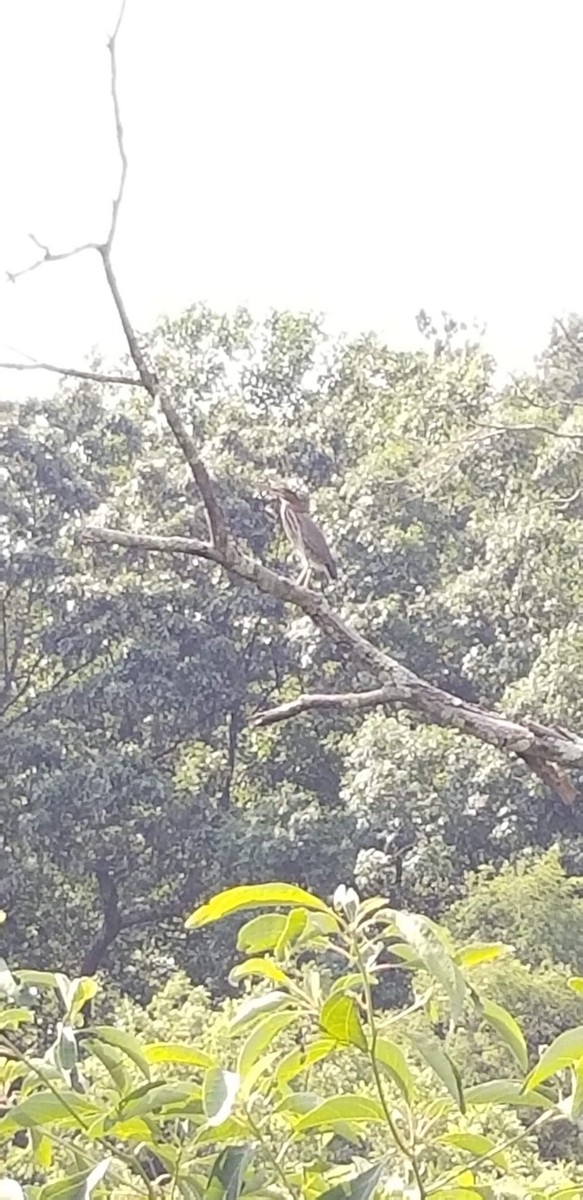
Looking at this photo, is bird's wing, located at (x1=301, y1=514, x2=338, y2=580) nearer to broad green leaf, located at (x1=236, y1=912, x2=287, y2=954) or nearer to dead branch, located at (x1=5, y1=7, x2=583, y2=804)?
dead branch, located at (x1=5, y1=7, x2=583, y2=804)

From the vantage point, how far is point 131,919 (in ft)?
26.1

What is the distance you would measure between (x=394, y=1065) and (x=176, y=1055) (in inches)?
3.3

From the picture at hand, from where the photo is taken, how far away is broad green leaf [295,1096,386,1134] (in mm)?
539

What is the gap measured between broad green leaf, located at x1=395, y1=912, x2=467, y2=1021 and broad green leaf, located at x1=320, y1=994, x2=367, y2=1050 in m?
0.04

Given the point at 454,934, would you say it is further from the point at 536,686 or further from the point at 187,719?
the point at 187,719

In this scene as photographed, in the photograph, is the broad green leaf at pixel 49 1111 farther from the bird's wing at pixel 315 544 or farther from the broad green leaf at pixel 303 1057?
the bird's wing at pixel 315 544

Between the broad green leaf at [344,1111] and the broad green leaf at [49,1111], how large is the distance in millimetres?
86

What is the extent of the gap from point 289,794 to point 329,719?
0.62 metres

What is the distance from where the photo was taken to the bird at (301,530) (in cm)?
279

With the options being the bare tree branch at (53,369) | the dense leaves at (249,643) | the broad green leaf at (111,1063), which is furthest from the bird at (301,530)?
the dense leaves at (249,643)

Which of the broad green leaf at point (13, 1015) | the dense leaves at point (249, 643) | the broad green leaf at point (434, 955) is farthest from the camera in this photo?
the dense leaves at point (249, 643)

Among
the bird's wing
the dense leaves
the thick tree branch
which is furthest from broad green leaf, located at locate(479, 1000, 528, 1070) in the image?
the dense leaves

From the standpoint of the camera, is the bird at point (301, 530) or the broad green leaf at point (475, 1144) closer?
the broad green leaf at point (475, 1144)

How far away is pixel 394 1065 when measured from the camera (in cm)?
56
